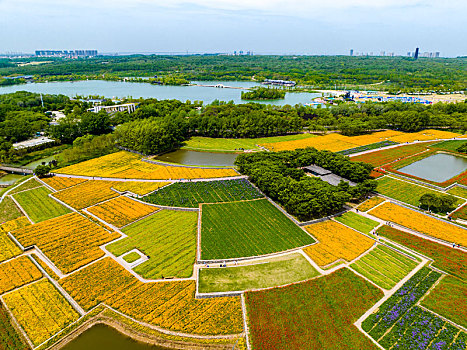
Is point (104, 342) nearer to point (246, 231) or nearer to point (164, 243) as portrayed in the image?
point (164, 243)

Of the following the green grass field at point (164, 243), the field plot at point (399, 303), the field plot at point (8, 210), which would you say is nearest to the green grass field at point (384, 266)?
the field plot at point (399, 303)

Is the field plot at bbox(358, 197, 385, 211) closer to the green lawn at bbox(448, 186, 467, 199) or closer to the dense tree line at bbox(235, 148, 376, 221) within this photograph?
the dense tree line at bbox(235, 148, 376, 221)

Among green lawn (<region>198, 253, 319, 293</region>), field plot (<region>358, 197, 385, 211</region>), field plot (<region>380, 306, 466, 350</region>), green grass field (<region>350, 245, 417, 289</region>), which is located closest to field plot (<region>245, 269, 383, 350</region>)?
green lawn (<region>198, 253, 319, 293</region>)

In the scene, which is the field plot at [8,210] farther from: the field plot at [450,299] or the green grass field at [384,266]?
the field plot at [450,299]

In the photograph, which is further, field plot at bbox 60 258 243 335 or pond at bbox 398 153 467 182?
pond at bbox 398 153 467 182

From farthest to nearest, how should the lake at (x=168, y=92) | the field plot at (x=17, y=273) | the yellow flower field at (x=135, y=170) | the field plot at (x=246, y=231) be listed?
the lake at (x=168, y=92) → the yellow flower field at (x=135, y=170) → the field plot at (x=246, y=231) → the field plot at (x=17, y=273)
